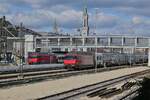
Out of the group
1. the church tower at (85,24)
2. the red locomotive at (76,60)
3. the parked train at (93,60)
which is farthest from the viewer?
the church tower at (85,24)

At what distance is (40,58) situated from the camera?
304ft

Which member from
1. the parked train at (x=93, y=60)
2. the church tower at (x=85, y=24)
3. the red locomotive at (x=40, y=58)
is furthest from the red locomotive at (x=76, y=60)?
the church tower at (x=85, y=24)

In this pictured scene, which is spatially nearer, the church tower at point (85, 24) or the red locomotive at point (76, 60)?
the red locomotive at point (76, 60)

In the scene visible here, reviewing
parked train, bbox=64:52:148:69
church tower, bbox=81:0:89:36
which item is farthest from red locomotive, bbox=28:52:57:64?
church tower, bbox=81:0:89:36

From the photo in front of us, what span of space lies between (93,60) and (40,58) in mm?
17990

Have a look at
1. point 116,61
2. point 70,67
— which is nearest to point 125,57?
point 116,61

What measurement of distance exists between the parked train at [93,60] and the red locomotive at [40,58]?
45.2ft

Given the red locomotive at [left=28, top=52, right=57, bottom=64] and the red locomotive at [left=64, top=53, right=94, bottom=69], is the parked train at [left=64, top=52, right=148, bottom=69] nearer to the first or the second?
the red locomotive at [left=64, top=53, right=94, bottom=69]

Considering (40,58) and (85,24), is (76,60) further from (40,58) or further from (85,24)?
(85,24)

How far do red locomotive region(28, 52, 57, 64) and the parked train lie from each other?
13789 mm

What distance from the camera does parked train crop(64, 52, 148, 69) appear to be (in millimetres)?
68125

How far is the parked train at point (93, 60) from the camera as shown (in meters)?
68.1

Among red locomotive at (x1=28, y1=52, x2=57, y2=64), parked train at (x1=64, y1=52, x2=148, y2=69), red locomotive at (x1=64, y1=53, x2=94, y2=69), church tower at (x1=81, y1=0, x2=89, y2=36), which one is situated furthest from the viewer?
church tower at (x1=81, y1=0, x2=89, y2=36)

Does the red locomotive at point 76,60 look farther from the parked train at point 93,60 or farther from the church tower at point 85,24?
the church tower at point 85,24
